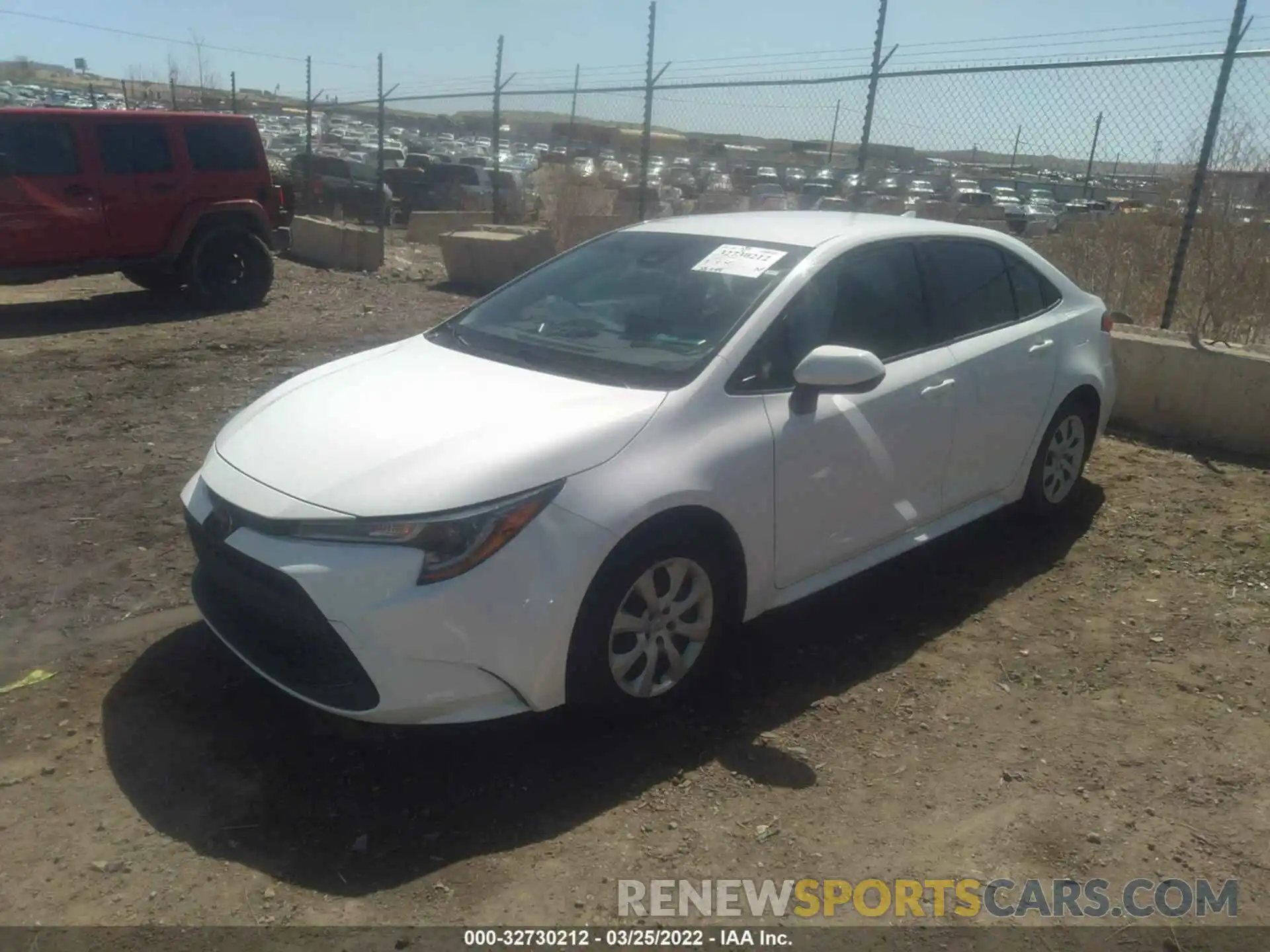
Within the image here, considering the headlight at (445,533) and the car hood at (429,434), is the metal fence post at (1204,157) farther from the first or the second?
the headlight at (445,533)

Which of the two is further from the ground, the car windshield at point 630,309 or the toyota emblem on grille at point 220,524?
the car windshield at point 630,309

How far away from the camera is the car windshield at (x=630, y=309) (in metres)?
3.66

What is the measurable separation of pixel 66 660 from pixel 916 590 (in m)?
3.36

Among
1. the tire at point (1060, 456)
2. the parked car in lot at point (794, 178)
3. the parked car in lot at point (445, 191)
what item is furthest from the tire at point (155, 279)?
the parked car in lot at point (445, 191)

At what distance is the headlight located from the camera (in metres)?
2.89

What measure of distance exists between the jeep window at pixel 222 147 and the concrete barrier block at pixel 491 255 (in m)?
2.47

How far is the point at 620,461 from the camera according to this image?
10.3 ft

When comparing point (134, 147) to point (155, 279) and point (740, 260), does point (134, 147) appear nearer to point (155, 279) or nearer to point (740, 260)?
point (155, 279)

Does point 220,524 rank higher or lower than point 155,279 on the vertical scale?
higher

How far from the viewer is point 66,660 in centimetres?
375

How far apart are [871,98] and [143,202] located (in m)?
6.81

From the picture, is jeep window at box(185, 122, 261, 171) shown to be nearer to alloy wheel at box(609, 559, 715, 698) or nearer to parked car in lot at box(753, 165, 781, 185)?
parked car in lot at box(753, 165, 781, 185)
